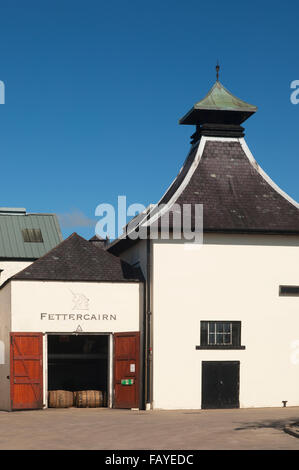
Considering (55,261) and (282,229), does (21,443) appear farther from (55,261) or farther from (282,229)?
(282,229)

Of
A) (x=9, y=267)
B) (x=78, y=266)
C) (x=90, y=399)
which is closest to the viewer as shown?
(x=90, y=399)

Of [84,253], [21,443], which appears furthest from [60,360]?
[21,443]

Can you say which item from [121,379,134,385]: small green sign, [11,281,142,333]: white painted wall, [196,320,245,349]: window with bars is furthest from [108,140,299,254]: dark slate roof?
[121,379,134,385]: small green sign

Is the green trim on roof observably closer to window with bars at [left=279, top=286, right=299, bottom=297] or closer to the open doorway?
window with bars at [left=279, top=286, right=299, bottom=297]

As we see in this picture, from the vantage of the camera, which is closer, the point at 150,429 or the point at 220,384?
the point at 150,429

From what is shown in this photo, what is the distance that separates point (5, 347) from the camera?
32031 millimetres

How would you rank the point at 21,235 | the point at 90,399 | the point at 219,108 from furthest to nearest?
the point at 21,235 < the point at 219,108 < the point at 90,399

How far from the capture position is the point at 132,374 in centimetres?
3103

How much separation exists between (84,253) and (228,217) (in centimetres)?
625

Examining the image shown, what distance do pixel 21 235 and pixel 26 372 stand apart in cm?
2100

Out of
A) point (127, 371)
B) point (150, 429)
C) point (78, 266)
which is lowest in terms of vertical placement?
point (150, 429)

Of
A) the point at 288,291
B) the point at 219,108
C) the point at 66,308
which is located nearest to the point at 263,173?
the point at 219,108

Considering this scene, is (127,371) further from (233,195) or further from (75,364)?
(75,364)
